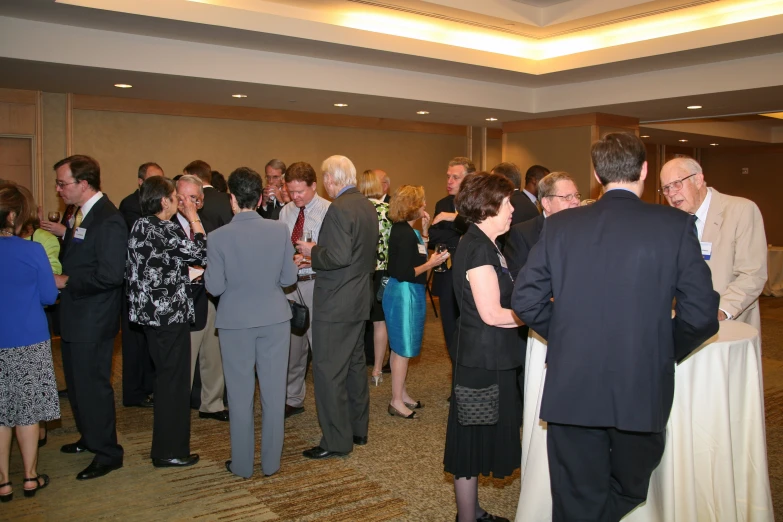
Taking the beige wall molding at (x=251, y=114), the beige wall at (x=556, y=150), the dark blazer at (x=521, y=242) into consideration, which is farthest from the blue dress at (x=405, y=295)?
the beige wall at (x=556, y=150)

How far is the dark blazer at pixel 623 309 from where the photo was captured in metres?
2.21

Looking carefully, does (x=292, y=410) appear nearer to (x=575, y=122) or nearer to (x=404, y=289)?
(x=404, y=289)

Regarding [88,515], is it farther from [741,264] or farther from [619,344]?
[741,264]

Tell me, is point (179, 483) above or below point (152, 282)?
below

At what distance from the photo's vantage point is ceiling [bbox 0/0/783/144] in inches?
244

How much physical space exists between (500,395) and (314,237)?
2122mm

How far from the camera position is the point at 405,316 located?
484 cm

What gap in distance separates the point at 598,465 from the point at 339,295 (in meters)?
1.97

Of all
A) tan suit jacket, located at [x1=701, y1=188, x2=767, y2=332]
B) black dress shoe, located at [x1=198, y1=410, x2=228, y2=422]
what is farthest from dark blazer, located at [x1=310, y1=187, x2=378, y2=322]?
tan suit jacket, located at [x1=701, y1=188, x2=767, y2=332]

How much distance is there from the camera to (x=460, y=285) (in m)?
2.91

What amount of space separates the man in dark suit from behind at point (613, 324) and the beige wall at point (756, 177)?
1649 cm

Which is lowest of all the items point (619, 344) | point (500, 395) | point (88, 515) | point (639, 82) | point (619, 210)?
point (88, 515)

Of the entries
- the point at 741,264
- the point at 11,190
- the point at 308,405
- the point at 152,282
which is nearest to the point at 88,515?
the point at 152,282

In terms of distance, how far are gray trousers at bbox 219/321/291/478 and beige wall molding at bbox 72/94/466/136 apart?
651 centimetres
